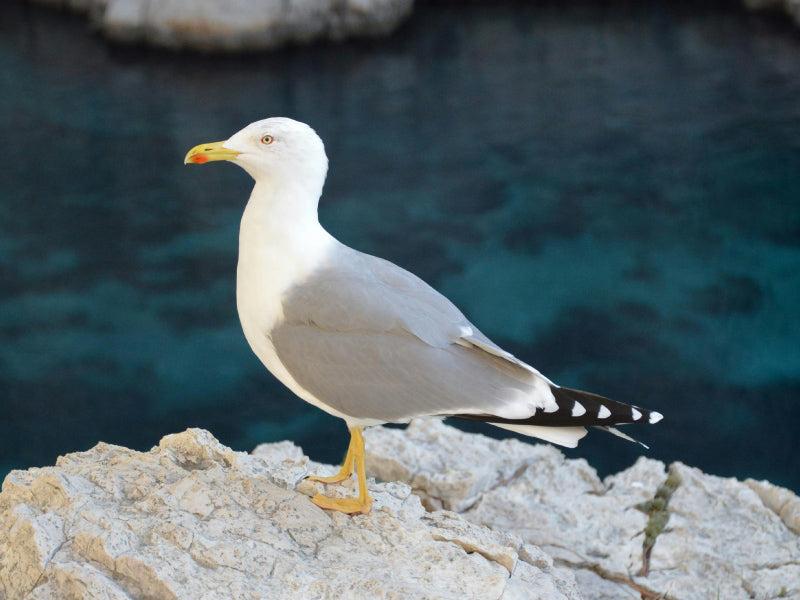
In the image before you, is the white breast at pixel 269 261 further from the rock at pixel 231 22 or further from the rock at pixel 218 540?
the rock at pixel 231 22

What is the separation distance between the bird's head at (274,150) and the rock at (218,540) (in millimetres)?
583

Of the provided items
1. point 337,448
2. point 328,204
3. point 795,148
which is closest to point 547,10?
point 795,148

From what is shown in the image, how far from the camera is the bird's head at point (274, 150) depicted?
2088mm

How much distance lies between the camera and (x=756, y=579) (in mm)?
2660

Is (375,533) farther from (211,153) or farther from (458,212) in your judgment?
(458,212)

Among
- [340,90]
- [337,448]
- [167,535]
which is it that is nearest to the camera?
[167,535]

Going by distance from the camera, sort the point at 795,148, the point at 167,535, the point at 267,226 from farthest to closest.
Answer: the point at 795,148
the point at 267,226
the point at 167,535

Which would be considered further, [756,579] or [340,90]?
[340,90]

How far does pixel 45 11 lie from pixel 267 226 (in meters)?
7.08

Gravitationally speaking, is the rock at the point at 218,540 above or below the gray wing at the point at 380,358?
below

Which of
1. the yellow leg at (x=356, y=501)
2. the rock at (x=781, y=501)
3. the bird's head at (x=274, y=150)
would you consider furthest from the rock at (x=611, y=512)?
the bird's head at (x=274, y=150)

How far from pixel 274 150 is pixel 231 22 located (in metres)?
5.60

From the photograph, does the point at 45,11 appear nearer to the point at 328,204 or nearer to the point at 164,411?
the point at 328,204

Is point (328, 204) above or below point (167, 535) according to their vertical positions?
below
